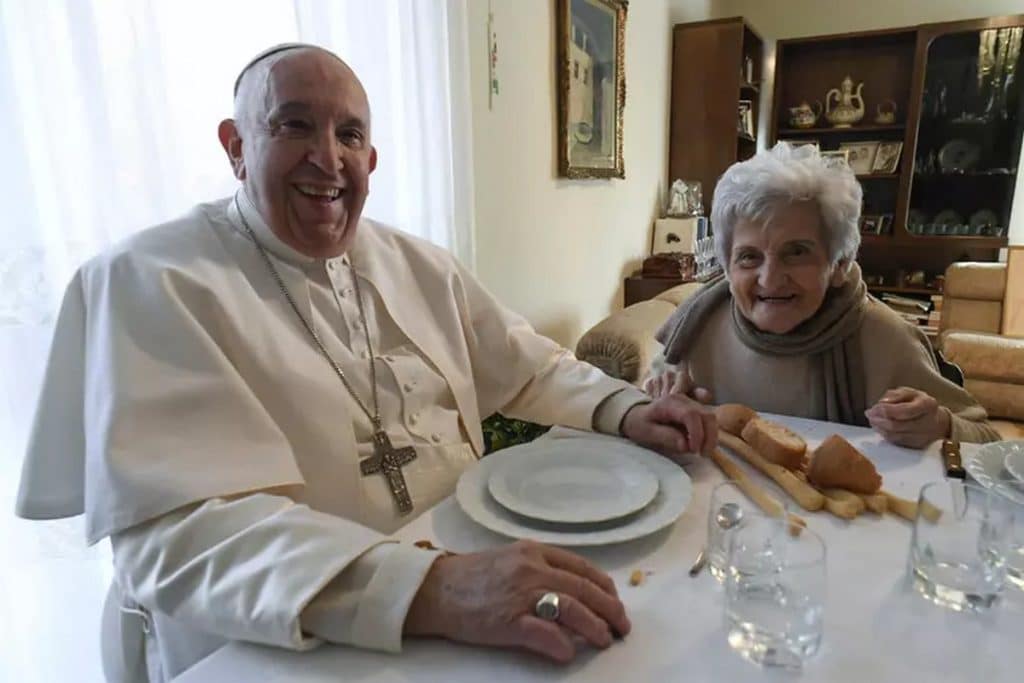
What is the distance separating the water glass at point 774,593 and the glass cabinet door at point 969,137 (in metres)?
4.32

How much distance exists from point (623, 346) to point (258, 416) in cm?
173

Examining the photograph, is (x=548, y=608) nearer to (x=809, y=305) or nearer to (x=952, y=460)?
(x=952, y=460)

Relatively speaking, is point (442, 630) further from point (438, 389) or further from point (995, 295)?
point (995, 295)

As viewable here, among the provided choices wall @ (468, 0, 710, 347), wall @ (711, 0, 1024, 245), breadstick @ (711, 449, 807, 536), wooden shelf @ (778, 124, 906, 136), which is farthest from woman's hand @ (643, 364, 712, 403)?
wall @ (711, 0, 1024, 245)

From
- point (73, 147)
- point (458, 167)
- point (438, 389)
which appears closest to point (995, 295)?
point (458, 167)

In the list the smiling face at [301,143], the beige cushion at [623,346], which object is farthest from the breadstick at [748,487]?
the beige cushion at [623,346]

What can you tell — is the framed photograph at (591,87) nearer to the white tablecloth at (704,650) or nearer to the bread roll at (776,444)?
the bread roll at (776,444)

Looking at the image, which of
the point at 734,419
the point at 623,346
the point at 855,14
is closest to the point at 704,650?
the point at 734,419

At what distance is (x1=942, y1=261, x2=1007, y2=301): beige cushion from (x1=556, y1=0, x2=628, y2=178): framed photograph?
1.86m

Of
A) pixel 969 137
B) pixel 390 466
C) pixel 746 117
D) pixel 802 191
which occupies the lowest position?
pixel 390 466

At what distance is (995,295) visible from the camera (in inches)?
139

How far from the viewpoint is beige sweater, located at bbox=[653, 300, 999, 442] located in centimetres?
132

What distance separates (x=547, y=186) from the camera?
2.86 metres

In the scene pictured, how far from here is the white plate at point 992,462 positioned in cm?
91
